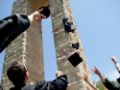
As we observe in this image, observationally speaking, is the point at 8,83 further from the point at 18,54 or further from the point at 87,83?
the point at 87,83

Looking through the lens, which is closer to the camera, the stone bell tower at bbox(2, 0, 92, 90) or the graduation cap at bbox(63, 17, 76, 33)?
the stone bell tower at bbox(2, 0, 92, 90)

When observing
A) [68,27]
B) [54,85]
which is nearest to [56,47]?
[68,27]

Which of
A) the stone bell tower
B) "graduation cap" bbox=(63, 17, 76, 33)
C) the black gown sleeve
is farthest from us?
"graduation cap" bbox=(63, 17, 76, 33)

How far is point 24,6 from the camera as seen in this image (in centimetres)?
749

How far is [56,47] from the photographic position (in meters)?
5.68

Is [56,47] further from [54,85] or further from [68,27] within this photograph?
[54,85]

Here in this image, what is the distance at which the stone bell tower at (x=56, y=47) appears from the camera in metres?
4.92

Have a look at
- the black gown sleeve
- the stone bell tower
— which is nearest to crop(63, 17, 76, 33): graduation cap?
the stone bell tower

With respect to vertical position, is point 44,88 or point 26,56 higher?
point 44,88

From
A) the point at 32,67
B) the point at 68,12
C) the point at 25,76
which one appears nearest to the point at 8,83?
the point at 32,67

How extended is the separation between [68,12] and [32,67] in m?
1.73

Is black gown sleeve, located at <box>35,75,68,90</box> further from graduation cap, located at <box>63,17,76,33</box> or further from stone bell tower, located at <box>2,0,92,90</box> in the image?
graduation cap, located at <box>63,17,76,33</box>

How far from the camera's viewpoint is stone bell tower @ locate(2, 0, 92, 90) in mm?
4918

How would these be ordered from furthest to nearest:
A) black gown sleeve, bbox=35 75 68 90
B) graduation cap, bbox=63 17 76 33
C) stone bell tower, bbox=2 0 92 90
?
graduation cap, bbox=63 17 76 33 → stone bell tower, bbox=2 0 92 90 → black gown sleeve, bbox=35 75 68 90
